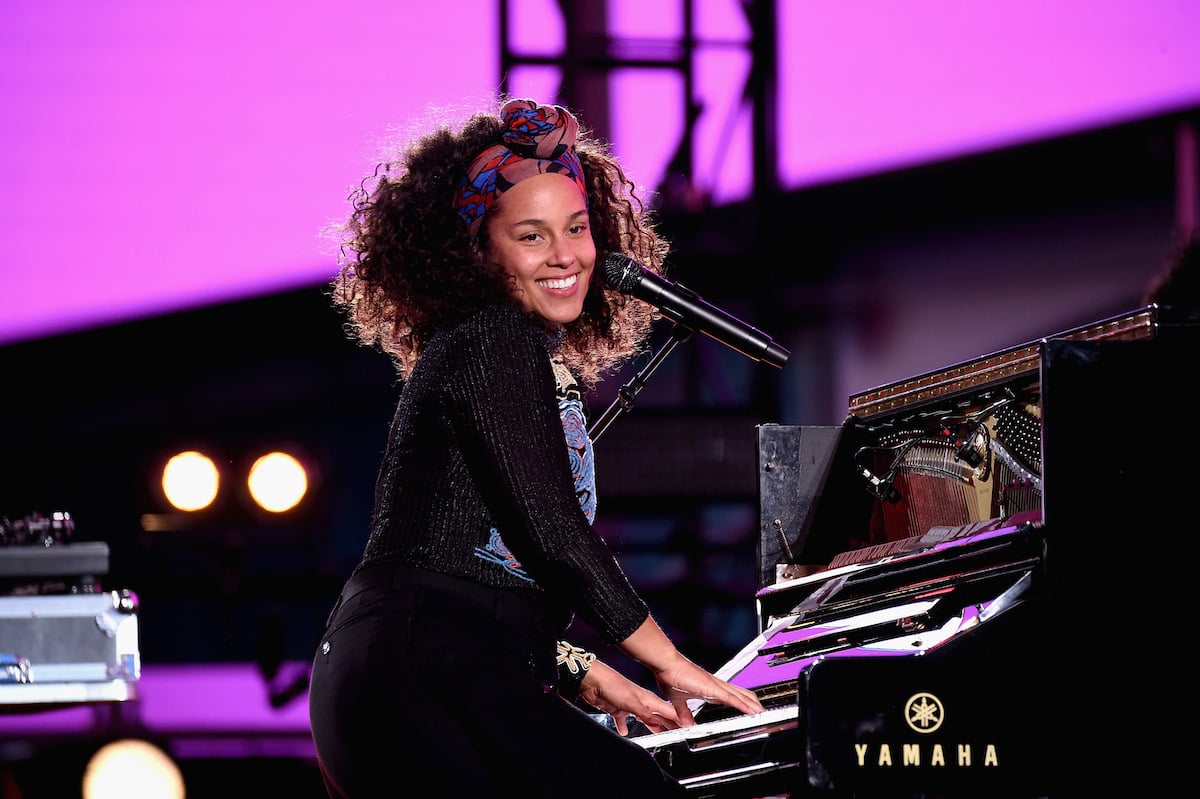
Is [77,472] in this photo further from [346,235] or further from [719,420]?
[346,235]

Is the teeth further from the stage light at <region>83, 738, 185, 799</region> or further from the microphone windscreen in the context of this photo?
the stage light at <region>83, 738, 185, 799</region>

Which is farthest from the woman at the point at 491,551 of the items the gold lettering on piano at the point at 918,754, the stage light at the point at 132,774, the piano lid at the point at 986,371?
the stage light at the point at 132,774

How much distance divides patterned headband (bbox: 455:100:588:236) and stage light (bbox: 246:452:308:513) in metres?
2.63

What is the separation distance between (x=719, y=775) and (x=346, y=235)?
1.14 m

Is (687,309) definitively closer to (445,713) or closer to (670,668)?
(670,668)

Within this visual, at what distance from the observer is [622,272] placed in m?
2.34

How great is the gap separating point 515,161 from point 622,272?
12.2 inches

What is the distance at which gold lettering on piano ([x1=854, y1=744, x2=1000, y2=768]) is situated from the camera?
1.88 meters

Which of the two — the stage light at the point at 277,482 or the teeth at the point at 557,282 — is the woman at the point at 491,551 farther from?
the stage light at the point at 277,482

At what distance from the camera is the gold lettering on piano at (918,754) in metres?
1.88

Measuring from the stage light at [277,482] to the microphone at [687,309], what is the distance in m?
2.49

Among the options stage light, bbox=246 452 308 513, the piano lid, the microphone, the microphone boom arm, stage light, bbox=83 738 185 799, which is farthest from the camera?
stage light, bbox=246 452 308 513

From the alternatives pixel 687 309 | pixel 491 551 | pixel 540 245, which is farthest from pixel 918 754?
pixel 540 245

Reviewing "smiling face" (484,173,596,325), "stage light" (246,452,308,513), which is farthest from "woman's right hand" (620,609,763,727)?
"stage light" (246,452,308,513)
